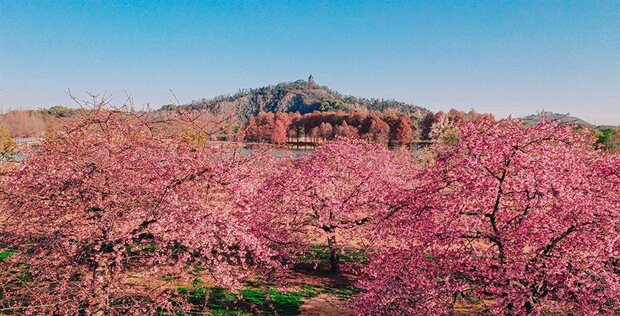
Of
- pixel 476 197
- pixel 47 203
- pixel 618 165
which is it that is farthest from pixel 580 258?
pixel 47 203

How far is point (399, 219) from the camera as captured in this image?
1158cm

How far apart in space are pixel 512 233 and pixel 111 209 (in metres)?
10.7

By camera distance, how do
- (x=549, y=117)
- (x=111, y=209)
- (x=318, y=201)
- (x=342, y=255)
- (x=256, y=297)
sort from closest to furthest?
(x=111, y=209), (x=549, y=117), (x=256, y=297), (x=318, y=201), (x=342, y=255)

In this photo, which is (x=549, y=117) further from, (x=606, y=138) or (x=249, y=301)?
(x=606, y=138)

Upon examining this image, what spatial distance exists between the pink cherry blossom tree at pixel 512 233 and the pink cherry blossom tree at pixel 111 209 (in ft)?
17.8

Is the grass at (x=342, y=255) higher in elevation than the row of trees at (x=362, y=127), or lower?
lower

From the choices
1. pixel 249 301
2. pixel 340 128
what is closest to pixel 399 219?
pixel 249 301

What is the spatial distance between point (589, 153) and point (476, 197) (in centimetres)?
910

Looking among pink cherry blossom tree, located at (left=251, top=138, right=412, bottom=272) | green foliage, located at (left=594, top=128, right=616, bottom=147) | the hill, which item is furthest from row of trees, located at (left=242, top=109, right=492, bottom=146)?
the hill

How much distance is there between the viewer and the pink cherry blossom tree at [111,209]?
1027 cm

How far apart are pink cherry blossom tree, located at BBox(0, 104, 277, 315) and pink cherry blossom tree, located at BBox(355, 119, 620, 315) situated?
17.8 feet

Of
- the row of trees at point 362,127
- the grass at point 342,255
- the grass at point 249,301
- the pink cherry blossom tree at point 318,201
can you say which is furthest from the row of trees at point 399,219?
the row of trees at point 362,127

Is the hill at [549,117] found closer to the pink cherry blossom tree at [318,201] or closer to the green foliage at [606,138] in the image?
the pink cherry blossom tree at [318,201]

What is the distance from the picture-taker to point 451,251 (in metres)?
10.1
